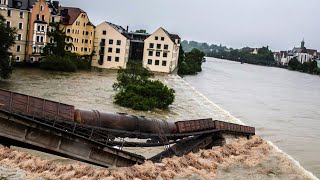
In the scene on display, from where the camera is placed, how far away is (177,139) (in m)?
20.2

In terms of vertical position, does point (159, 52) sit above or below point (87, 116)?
A: above

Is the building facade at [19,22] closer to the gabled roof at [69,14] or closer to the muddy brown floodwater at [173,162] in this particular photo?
the gabled roof at [69,14]

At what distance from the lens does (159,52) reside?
257ft

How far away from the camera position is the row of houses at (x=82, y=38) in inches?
2338

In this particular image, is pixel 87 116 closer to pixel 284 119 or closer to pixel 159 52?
pixel 284 119

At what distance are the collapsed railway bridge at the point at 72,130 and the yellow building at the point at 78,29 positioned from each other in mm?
53927

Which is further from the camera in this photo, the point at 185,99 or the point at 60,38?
the point at 60,38

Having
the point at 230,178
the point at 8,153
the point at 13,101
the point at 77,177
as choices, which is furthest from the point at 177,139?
the point at 13,101

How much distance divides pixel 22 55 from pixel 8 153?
1773 inches

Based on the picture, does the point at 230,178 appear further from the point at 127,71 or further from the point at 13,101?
the point at 127,71

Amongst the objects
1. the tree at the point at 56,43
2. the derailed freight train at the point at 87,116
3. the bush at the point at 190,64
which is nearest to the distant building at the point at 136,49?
the bush at the point at 190,64

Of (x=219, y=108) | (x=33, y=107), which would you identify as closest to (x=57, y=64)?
(x=219, y=108)

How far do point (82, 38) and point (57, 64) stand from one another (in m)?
14.0

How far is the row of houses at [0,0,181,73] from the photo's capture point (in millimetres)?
59375
